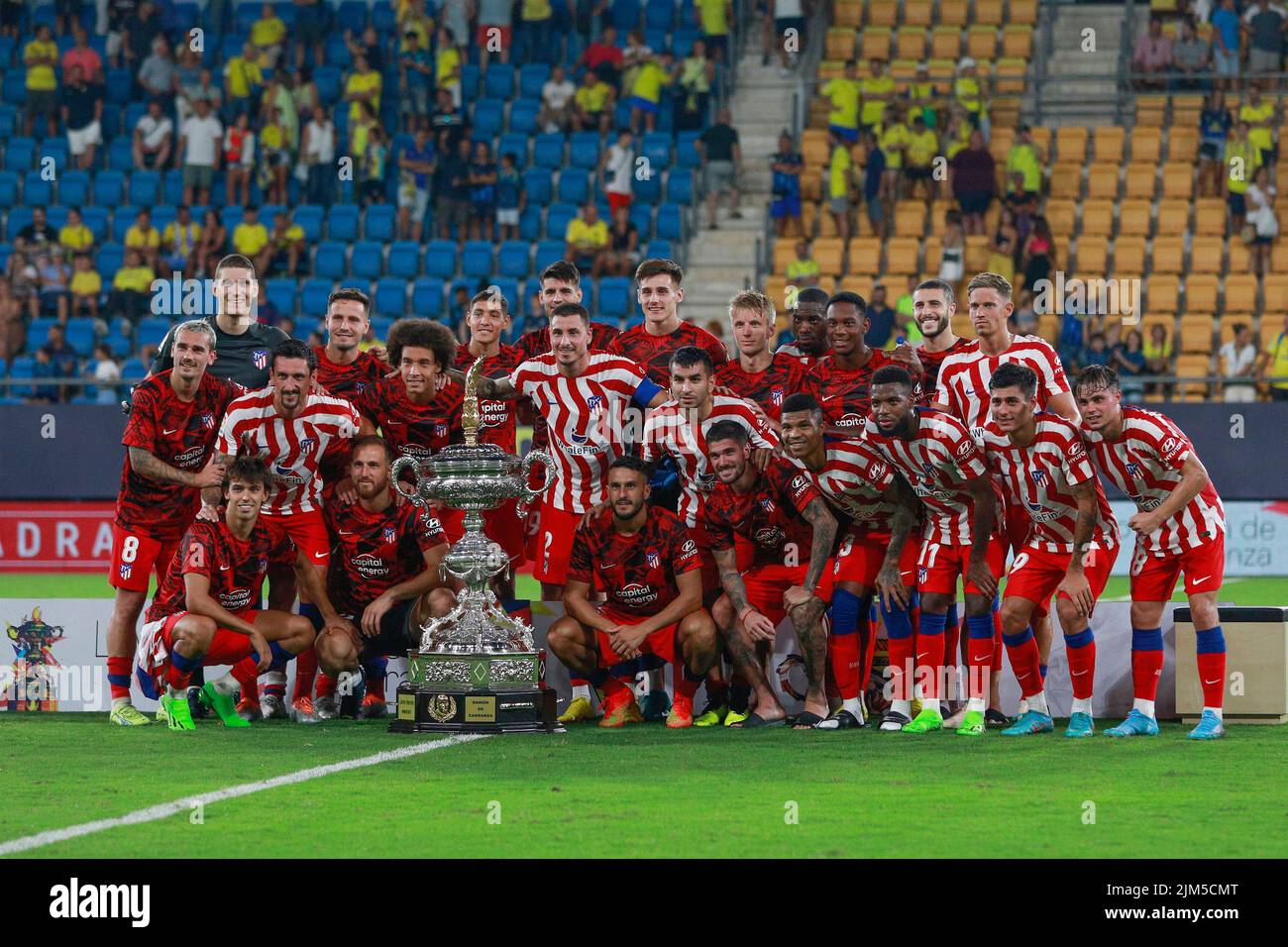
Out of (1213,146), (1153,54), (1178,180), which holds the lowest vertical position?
(1178,180)

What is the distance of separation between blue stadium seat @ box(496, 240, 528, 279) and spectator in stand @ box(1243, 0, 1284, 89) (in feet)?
26.2

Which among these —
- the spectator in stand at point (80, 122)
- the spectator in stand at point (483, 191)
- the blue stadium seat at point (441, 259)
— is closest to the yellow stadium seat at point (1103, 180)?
the spectator in stand at point (483, 191)

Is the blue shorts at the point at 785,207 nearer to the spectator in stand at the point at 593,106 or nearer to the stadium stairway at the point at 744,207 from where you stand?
the stadium stairway at the point at 744,207

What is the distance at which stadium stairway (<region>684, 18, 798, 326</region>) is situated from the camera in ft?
67.4

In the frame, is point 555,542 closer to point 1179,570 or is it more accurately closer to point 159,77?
point 1179,570

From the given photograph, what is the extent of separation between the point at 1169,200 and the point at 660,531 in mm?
12799

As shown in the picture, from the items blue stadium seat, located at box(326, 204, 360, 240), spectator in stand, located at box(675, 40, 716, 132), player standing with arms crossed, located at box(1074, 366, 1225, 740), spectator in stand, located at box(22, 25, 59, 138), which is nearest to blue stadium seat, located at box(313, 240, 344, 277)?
blue stadium seat, located at box(326, 204, 360, 240)

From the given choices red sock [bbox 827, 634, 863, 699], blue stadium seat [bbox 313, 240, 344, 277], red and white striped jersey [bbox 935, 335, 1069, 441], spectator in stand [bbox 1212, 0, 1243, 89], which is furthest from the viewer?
blue stadium seat [bbox 313, 240, 344, 277]

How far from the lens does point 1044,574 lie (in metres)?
8.77

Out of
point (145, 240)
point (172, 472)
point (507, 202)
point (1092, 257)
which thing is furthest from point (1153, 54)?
point (172, 472)

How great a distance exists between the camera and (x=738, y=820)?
632 centimetres

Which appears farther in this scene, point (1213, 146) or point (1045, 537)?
point (1213, 146)

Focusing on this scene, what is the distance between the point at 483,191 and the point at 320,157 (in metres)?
2.22

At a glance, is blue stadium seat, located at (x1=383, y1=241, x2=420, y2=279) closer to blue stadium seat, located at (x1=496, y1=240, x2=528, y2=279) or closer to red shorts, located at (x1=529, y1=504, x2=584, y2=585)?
blue stadium seat, located at (x1=496, y1=240, x2=528, y2=279)
